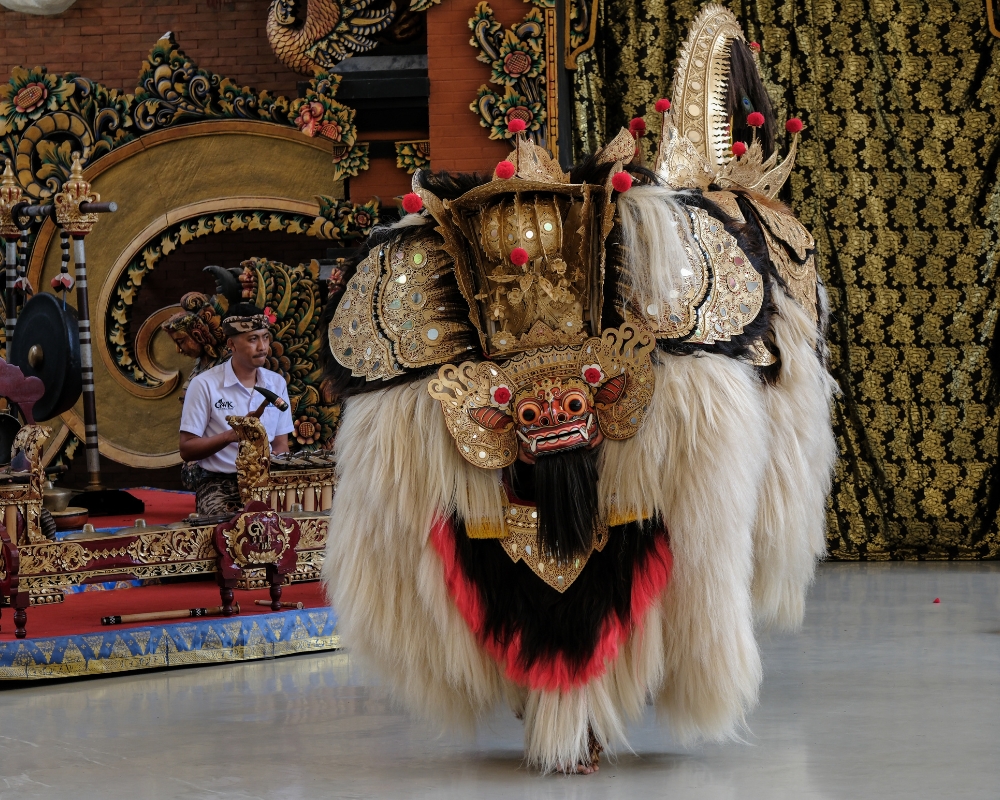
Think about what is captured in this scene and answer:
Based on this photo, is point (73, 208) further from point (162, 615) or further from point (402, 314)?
point (402, 314)

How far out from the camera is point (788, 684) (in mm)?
Result: 4180

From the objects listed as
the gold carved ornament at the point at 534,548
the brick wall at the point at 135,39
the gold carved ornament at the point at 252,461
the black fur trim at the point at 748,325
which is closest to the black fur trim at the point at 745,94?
the black fur trim at the point at 748,325

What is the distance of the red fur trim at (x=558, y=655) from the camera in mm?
3127

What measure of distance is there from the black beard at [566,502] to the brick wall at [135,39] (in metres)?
6.08

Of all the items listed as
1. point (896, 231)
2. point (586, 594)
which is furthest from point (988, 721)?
point (896, 231)

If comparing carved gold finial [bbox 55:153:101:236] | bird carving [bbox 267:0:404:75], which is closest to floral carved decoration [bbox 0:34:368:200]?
A: bird carving [bbox 267:0:404:75]

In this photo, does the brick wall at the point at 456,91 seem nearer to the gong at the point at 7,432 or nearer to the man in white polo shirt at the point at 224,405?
the man in white polo shirt at the point at 224,405

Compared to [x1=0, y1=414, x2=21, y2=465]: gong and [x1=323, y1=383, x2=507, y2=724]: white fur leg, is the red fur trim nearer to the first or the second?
[x1=323, y1=383, x2=507, y2=724]: white fur leg

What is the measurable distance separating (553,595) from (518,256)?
832 mm

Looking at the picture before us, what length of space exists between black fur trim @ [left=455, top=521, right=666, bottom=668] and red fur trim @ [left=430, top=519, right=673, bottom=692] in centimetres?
1

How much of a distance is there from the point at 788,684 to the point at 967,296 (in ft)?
11.9

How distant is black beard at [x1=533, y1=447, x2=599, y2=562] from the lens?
10.2ft

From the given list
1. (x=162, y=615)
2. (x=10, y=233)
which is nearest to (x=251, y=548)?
(x=162, y=615)

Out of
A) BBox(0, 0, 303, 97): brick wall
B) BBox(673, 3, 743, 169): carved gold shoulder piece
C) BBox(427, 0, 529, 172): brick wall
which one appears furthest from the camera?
BBox(0, 0, 303, 97): brick wall
